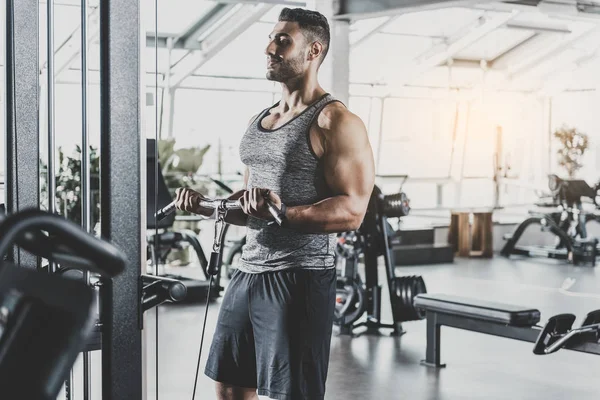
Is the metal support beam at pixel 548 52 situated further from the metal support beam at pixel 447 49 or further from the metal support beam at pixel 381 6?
the metal support beam at pixel 381 6

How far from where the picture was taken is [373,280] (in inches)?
234

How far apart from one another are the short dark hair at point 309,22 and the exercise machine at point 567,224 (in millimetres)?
8226

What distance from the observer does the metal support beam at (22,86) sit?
1960mm

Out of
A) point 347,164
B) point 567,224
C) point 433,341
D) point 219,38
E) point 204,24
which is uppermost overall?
point 204,24

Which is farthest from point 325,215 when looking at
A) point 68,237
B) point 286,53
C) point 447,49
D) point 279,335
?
point 447,49

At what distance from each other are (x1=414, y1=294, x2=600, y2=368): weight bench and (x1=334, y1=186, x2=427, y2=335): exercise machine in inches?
22.5

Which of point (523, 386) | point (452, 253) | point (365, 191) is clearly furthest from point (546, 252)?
point (365, 191)

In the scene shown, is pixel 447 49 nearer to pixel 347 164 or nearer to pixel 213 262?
pixel 347 164

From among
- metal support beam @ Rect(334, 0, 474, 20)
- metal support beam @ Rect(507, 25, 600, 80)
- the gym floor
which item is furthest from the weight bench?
metal support beam @ Rect(507, 25, 600, 80)

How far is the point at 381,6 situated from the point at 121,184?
600 centimetres

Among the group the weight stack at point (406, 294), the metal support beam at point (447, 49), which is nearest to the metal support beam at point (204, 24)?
the metal support beam at point (447, 49)

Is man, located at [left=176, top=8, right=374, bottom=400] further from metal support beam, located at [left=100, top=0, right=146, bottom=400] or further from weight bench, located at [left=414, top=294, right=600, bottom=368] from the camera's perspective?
weight bench, located at [left=414, top=294, right=600, bottom=368]

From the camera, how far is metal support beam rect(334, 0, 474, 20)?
717 cm

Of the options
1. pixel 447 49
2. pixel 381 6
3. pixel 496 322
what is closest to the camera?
pixel 496 322
